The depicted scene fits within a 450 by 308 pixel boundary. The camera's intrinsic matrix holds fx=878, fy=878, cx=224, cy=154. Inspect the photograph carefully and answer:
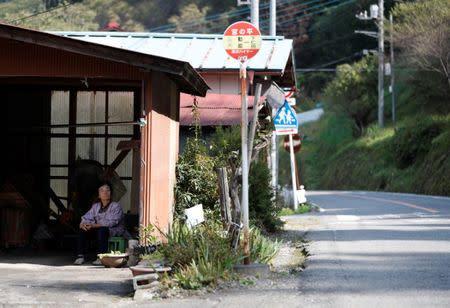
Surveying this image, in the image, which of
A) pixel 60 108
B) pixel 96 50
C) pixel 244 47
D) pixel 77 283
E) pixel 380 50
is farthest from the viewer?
pixel 380 50

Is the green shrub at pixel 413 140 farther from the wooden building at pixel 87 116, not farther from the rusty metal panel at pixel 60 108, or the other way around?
the rusty metal panel at pixel 60 108

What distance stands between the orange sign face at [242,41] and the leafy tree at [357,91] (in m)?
45.6

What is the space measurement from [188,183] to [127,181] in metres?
2.10

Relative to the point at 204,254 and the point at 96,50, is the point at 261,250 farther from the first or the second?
the point at 96,50

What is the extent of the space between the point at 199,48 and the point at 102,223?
7.97 meters

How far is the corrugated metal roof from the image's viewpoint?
63.0ft

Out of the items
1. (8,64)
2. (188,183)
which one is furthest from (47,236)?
(8,64)

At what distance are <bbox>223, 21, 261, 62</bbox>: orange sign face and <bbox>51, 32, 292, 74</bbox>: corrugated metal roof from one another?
768cm

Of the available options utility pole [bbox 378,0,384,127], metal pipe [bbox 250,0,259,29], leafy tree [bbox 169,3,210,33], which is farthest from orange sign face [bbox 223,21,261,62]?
leafy tree [bbox 169,3,210,33]

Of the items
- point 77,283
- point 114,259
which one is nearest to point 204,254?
point 77,283

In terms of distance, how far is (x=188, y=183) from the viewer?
14391mm

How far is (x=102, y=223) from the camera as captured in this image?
1377 centimetres

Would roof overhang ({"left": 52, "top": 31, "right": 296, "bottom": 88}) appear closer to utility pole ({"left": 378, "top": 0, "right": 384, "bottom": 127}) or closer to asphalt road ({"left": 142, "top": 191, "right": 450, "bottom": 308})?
asphalt road ({"left": 142, "top": 191, "right": 450, "bottom": 308})

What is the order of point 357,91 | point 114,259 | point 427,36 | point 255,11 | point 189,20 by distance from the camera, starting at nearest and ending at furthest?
point 114,259 < point 255,11 < point 427,36 < point 357,91 < point 189,20
